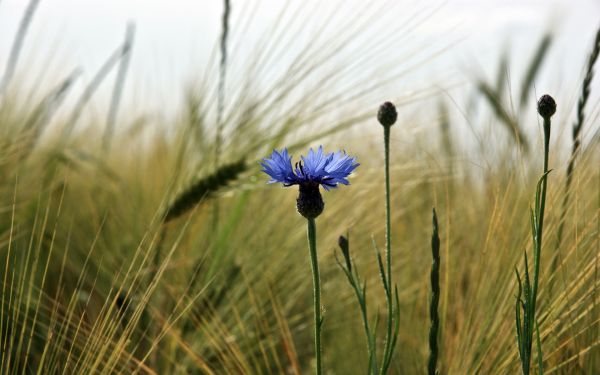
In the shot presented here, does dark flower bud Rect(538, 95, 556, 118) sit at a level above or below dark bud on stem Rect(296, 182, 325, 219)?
above

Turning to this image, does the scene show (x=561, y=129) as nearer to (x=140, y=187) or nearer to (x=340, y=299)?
(x=340, y=299)

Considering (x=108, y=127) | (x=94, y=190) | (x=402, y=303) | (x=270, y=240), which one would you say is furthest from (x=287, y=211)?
(x=108, y=127)

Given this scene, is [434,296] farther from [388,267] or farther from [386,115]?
[386,115]

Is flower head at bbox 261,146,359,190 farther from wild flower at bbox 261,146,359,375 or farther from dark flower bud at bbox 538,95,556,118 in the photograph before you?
dark flower bud at bbox 538,95,556,118

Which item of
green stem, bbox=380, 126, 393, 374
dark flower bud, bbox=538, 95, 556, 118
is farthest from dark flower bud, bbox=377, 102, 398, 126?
dark flower bud, bbox=538, 95, 556, 118

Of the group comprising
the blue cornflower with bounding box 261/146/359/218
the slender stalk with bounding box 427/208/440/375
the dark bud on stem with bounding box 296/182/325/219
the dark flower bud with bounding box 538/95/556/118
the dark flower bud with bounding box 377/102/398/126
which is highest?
the dark flower bud with bounding box 538/95/556/118

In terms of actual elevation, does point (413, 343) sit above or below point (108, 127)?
below

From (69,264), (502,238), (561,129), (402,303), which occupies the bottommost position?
(69,264)

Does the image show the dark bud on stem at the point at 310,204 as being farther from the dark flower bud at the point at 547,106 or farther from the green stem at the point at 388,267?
the dark flower bud at the point at 547,106
